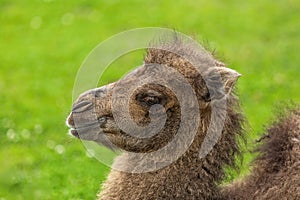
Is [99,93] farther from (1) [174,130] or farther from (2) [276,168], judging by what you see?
(2) [276,168]

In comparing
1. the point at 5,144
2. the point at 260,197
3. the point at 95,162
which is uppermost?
the point at 260,197

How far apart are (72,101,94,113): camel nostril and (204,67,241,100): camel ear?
92 centimetres

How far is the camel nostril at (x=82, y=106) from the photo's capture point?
5.80m

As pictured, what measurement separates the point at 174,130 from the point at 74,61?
913 cm

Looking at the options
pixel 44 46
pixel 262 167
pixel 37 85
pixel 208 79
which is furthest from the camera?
pixel 44 46

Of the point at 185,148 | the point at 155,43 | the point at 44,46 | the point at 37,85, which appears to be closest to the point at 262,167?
the point at 185,148

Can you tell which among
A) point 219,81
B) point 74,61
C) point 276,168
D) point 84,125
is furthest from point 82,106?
point 74,61

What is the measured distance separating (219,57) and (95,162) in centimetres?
399

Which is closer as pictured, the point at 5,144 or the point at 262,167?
the point at 262,167

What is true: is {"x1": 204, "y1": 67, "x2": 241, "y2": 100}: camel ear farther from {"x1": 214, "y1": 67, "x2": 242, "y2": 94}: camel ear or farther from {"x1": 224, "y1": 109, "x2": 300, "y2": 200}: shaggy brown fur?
{"x1": 224, "y1": 109, "x2": 300, "y2": 200}: shaggy brown fur

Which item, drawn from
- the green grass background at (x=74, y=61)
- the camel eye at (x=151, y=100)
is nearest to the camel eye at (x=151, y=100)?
the camel eye at (x=151, y=100)

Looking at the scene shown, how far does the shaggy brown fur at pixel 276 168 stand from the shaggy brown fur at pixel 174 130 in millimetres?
15

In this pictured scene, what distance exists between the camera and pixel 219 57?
6.27 m

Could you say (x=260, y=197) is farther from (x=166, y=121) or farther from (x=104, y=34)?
(x=104, y=34)
